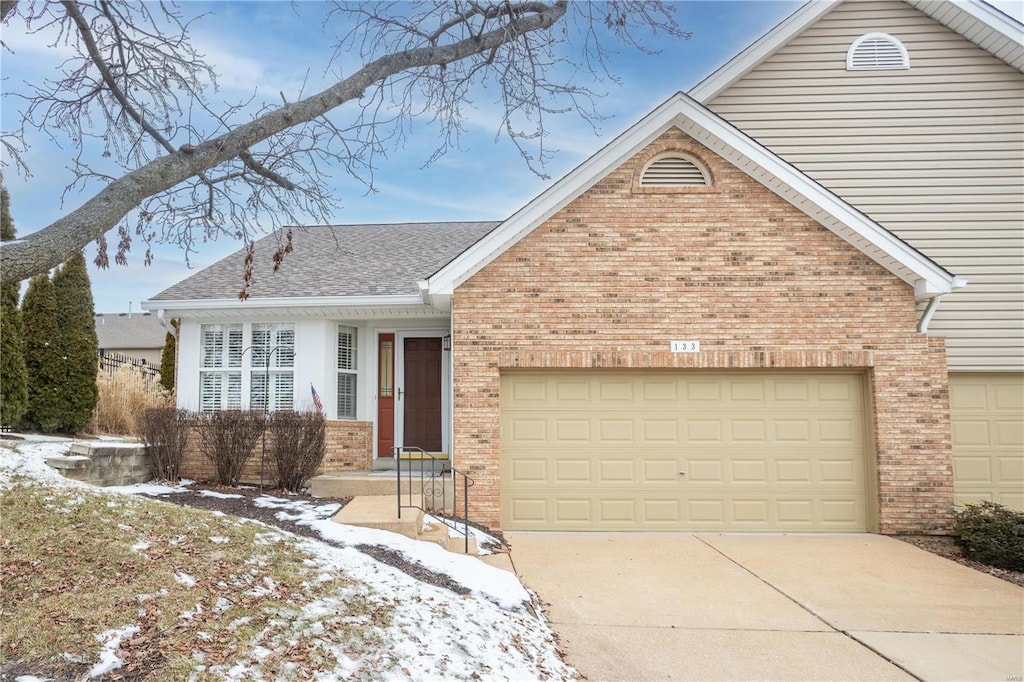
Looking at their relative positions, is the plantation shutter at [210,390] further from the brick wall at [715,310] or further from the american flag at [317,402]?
the brick wall at [715,310]

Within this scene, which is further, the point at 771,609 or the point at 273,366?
the point at 273,366

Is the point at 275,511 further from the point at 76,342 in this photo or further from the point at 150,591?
the point at 76,342

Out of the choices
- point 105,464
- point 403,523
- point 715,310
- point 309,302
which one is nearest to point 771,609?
point 403,523

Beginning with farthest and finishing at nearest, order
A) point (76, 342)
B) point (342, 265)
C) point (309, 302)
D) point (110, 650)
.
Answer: point (342, 265), point (76, 342), point (309, 302), point (110, 650)

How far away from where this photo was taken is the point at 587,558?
812 centimetres

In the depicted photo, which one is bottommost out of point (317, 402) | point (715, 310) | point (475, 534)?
point (475, 534)

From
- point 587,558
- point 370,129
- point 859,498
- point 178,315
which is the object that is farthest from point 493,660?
point 178,315

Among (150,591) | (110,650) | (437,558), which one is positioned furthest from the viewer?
(437,558)

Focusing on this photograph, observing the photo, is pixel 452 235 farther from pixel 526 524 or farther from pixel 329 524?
pixel 329 524

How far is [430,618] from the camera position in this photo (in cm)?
526

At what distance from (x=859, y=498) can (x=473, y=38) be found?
309 inches

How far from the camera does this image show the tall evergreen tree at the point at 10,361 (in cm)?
1084

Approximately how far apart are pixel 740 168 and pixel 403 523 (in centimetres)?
651

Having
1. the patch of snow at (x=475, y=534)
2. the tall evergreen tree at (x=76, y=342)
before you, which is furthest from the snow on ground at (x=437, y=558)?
the tall evergreen tree at (x=76, y=342)
